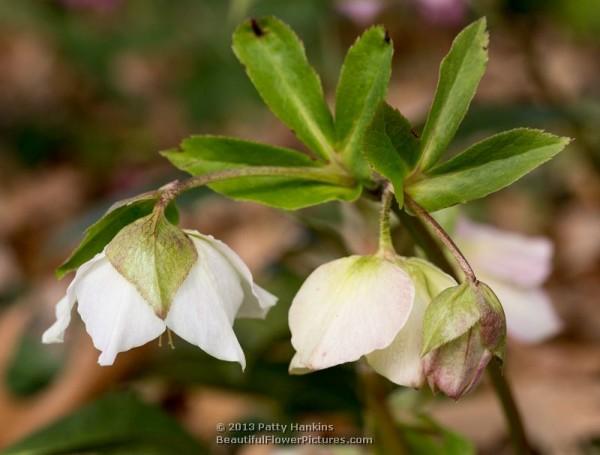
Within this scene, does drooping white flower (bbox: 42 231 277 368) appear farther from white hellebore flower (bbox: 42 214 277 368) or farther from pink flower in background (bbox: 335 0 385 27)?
pink flower in background (bbox: 335 0 385 27)

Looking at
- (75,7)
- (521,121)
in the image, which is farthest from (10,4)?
(521,121)

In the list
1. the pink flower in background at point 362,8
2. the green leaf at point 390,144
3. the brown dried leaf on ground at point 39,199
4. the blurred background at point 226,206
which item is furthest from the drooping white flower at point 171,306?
the brown dried leaf on ground at point 39,199

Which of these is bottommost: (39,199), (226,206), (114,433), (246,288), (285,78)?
(39,199)

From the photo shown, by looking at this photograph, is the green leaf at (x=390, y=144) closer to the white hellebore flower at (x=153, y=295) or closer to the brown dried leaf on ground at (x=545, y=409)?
the white hellebore flower at (x=153, y=295)

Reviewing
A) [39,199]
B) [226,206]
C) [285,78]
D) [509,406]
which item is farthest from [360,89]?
[39,199]

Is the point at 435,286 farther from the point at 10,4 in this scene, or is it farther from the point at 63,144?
the point at 10,4

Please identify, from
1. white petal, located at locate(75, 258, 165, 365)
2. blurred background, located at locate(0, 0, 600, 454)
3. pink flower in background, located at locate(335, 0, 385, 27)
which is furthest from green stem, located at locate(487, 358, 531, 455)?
Answer: pink flower in background, located at locate(335, 0, 385, 27)

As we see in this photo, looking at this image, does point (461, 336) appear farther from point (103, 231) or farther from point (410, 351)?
point (103, 231)
